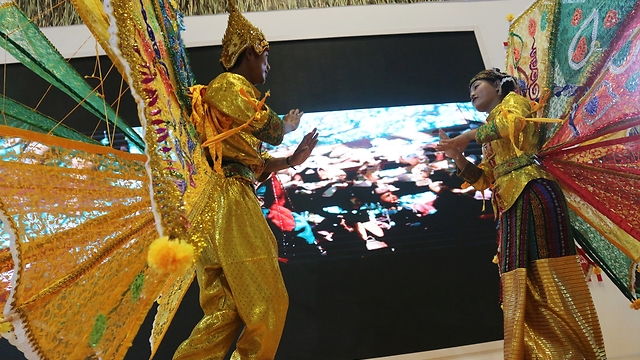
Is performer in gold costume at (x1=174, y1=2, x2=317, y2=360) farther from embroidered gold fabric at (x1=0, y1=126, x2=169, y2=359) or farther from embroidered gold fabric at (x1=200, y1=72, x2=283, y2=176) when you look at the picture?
embroidered gold fabric at (x1=0, y1=126, x2=169, y2=359)

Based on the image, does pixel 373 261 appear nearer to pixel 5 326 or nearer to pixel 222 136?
pixel 222 136

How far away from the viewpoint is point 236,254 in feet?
4.84

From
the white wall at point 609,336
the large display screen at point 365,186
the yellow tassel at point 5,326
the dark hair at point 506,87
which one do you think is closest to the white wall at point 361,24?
the large display screen at point 365,186

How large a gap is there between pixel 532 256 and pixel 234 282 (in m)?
1.03

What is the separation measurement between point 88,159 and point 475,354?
→ 191 cm

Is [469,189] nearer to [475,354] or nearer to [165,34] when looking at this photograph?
[475,354]

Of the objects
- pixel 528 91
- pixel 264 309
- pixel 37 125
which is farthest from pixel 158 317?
pixel 528 91

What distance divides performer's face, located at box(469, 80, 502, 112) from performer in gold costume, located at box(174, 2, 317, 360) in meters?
0.91

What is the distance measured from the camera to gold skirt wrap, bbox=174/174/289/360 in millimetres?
1426

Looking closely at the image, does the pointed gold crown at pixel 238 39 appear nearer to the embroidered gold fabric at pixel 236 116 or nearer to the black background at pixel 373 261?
the embroidered gold fabric at pixel 236 116

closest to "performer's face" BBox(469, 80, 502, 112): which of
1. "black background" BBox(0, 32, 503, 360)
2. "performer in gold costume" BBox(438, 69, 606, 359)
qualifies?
"performer in gold costume" BBox(438, 69, 606, 359)

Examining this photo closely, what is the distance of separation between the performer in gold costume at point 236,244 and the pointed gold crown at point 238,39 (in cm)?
24

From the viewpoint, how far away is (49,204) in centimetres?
125

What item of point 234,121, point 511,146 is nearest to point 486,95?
point 511,146
